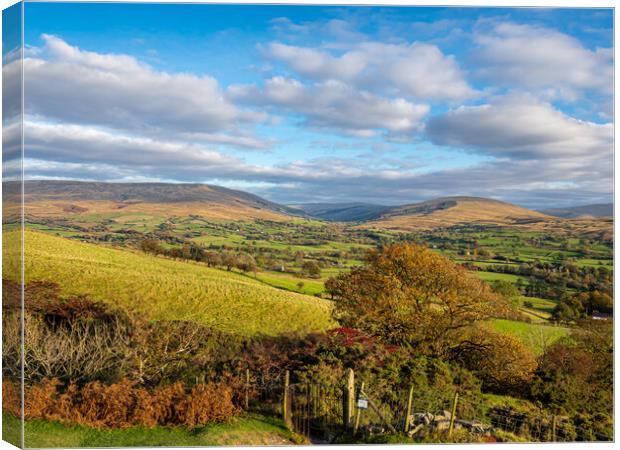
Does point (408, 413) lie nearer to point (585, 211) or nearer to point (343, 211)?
point (585, 211)

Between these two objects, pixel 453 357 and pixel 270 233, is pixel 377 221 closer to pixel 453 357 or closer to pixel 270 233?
pixel 270 233

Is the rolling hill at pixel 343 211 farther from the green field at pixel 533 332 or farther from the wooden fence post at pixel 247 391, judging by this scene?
the wooden fence post at pixel 247 391

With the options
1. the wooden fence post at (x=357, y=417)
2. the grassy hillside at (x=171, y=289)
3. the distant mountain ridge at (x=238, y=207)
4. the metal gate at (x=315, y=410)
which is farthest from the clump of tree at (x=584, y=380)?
the grassy hillside at (x=171, y=289)

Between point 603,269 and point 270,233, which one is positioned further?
point 270,233

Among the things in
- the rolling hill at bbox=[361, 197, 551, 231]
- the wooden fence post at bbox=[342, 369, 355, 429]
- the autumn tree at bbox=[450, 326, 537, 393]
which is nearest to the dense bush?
the wooden fence post at bbox=[342, 369, 355, 429]

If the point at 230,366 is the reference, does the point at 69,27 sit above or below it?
above

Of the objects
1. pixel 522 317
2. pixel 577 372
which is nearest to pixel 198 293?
pixel 522 317

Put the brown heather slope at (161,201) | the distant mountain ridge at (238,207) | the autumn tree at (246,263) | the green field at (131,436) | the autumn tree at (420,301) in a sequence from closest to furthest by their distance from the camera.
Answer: the green field at (131,436) < the autumn tree at (420,301) < the distant mountain ridge at (238,207) < the brown heather slope at (161,201) < the autumn tree at (246,263)
